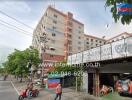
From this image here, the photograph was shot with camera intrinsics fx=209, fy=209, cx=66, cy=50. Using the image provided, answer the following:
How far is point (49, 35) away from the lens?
6875cm

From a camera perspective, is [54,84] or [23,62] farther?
[23,62]

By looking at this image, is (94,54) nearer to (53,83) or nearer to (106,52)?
(106,52)

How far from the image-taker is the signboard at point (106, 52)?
1653 centimetres

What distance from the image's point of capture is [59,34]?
73312mm

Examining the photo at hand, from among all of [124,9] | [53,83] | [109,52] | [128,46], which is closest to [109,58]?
[109,52]

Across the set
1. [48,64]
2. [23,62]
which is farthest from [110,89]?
[48,64]

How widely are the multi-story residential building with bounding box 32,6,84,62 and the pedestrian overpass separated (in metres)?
42.0

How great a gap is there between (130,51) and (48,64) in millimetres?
51442

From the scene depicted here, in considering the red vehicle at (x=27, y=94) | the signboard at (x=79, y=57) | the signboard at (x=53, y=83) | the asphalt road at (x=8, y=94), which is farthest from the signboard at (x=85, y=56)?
the signboard at (x=53, y=83)

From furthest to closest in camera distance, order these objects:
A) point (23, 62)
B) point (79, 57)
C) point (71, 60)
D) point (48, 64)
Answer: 1. point (48, 64)
2. point (23, 62)
3. point (71, 60)
4. point (79, 57)

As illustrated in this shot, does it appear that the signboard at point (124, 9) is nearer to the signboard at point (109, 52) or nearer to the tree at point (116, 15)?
the tree at point (116, 15)

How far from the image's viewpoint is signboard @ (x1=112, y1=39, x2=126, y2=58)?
14.7 m

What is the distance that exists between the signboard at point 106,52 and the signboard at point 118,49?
1.92 feet

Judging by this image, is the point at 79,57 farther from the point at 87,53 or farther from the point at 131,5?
the point at 131,5
